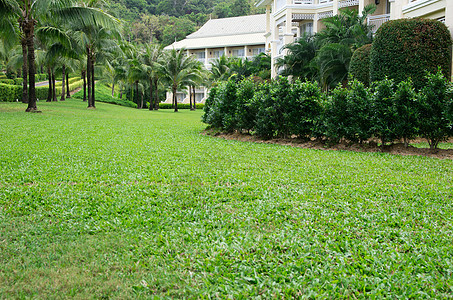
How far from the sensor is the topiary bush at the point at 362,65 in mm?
12898

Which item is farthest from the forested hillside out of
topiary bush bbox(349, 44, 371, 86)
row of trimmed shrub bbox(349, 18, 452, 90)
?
row of trimmed shrub bbox(349, 18, 452, 90)

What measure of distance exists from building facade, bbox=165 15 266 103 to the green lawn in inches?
2050

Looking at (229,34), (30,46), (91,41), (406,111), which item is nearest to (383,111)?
(406,111)

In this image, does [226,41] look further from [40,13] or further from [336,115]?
[336,115]

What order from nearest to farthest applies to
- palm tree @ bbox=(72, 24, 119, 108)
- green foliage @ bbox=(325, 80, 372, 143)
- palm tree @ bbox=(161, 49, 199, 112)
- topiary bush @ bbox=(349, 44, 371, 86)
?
green foliage @ bbox=(325, 80, 372, 143)
topiary bush @ bbox=(349, 44, 371, 86)
palm tree @ bbox=(72, 24, 119, 108)
palm tree @ bbox=(161, 49, 199, 112)

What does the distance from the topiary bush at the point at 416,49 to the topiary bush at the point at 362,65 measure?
1.70 meters

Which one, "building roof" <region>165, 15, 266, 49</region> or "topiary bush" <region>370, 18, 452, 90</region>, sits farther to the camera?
"building roof" <region>165, 15, 266, 49</region>

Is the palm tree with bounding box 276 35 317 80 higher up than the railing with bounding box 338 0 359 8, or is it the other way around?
the railing with bounding box 338 0 359 8

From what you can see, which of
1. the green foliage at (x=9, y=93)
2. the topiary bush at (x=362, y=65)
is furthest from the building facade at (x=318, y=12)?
the green foliage at (x=9, y=93)

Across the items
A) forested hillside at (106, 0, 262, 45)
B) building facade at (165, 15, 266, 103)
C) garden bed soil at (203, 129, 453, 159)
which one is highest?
forested hillside at (106, 0, 262, 45)

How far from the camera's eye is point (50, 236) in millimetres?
3459

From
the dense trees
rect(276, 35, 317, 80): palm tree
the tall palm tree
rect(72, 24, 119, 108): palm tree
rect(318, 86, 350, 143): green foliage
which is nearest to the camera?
rect(318, 86, 350, 143): green foliage

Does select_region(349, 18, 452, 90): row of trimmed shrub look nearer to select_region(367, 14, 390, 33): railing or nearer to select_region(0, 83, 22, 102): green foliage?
select_region(367, 14, 390, 33): railing

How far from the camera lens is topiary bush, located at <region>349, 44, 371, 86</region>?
12898mm
